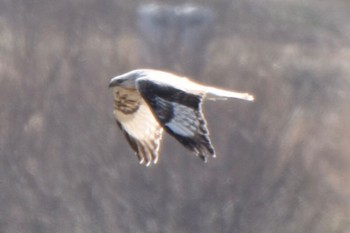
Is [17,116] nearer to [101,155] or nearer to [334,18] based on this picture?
[101,155]

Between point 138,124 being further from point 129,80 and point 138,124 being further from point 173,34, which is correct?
point 173,34

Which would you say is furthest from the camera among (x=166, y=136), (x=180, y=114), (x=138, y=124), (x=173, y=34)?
(x=173, y=34)

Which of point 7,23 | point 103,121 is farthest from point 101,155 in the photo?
point 7,23

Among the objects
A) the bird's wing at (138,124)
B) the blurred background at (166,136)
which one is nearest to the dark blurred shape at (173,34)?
the blurred background at (166,136)

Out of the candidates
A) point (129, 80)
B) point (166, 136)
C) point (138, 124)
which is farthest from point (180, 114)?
point (166, 136)

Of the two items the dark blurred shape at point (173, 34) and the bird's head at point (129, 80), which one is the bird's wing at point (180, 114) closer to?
the bird's head at point (129, 80)

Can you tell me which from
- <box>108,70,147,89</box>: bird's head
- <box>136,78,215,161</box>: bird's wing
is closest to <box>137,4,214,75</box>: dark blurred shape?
<box>108,70,147,89</box>: bird's head

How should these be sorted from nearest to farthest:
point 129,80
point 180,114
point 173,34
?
point 180,114 < point 129,80 < point 173,34

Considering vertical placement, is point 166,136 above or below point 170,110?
below
